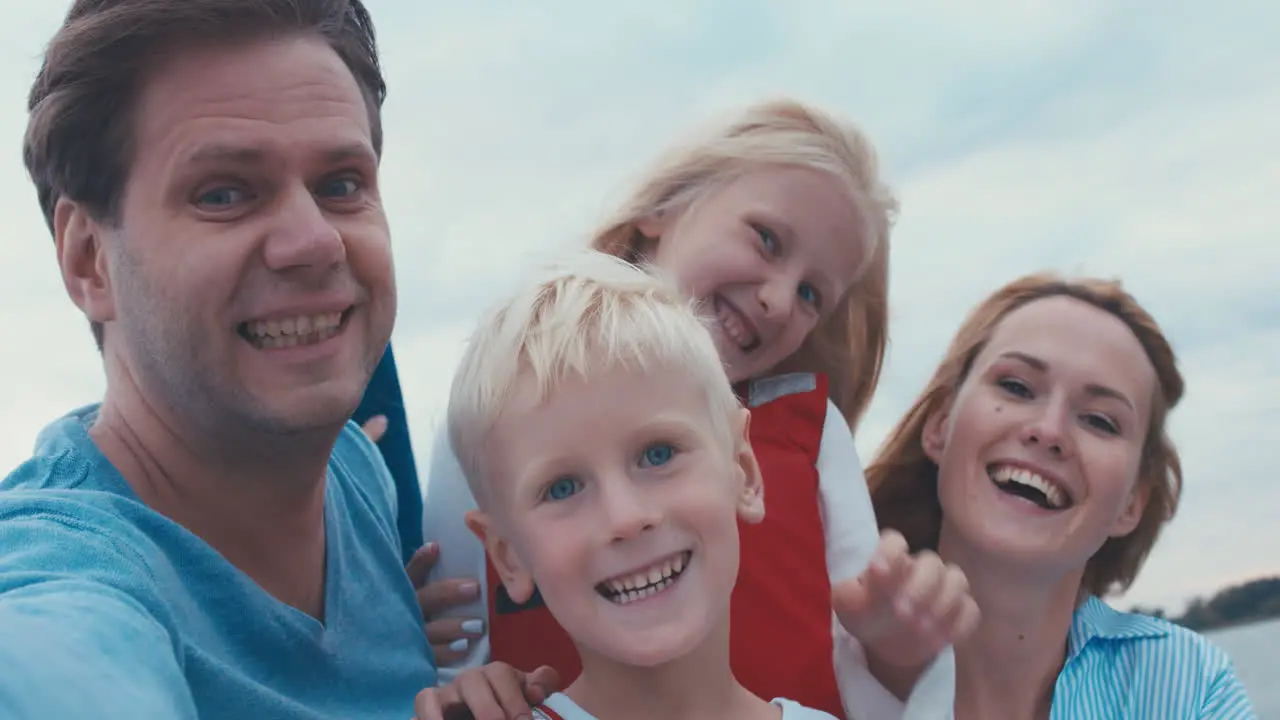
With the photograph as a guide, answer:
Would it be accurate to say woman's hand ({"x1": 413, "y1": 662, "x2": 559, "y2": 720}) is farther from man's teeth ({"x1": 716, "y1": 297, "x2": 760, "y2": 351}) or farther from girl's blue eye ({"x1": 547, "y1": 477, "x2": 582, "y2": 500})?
man's teeth ({"x1": 716, "y1": 297, "x2": 760, "y2": 351})

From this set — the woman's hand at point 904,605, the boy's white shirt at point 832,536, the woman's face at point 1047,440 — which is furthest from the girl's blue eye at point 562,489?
the woman's face at point 1047,440

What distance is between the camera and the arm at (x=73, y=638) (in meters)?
1.38

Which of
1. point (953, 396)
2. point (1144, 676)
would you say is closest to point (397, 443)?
point (953, 396)

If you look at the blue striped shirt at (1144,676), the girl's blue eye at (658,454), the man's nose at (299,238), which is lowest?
the blue striped shirt at (1144,676)

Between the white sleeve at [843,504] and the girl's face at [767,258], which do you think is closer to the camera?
the white sleeve at [843,504]

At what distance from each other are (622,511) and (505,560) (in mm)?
338

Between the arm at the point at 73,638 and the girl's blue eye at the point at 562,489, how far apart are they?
2.08 feet

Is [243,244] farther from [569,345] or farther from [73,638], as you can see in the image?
[73,638]

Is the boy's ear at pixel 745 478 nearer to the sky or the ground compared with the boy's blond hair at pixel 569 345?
nearer to the ground

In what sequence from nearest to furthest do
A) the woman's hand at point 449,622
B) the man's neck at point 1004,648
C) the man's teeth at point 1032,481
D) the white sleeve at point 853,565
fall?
1. the white sleeve at point 853,565
2. the woman's hand at point 449,622
3. the man's teeth at point 1032,481
4. the man's neck at point 1004,648

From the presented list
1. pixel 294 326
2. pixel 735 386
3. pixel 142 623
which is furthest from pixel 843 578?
pixel 142 623

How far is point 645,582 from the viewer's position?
81.4 inches

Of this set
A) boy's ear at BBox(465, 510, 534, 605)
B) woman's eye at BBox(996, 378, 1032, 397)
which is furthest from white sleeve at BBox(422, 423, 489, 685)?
woman's eye at BBox(996, 378, 1032, 397)

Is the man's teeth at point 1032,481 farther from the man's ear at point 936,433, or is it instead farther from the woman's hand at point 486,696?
the woman's hand at point 486,696
